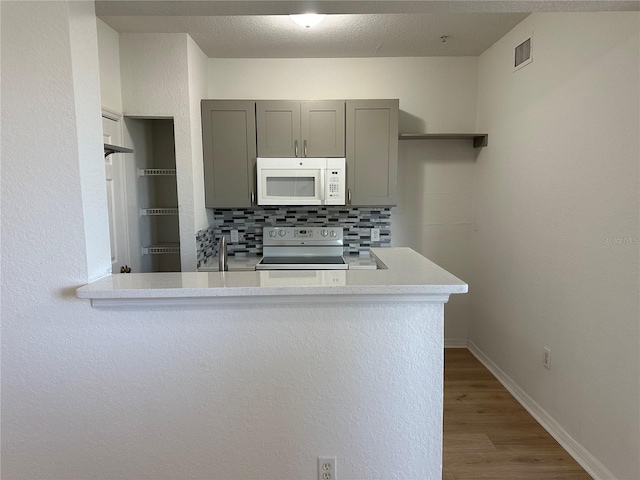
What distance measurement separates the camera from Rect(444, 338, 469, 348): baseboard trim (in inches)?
143

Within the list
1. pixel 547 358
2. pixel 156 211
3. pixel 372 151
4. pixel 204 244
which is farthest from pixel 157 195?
pixel 547 358

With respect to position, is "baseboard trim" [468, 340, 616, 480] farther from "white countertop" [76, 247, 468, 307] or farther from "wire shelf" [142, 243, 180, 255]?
"wire shelf" [142, 243, 180, 255]

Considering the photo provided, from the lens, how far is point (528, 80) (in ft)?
8.25

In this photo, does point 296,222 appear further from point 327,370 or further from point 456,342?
point 327,370

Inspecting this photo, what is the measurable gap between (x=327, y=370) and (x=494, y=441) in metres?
1.49

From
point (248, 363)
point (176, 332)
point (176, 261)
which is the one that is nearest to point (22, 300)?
point (176, 332)

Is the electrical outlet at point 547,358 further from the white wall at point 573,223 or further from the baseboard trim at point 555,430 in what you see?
the baseboard trim at point 555,430

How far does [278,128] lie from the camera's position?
3064 millimetres

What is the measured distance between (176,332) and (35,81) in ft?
2.97

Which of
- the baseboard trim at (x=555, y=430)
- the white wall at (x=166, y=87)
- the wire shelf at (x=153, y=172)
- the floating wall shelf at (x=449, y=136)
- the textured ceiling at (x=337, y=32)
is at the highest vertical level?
the textured ceiling at (x=337, y=32)

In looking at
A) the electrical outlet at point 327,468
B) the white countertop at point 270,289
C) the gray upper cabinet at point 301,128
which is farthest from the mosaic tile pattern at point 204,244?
the electrical outlet at point 327,468

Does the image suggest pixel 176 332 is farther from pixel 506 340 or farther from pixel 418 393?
pixel 506 340

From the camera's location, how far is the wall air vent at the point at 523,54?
8.11 ft

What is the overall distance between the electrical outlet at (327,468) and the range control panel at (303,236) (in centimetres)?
221
